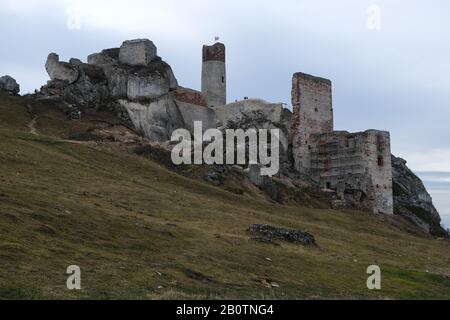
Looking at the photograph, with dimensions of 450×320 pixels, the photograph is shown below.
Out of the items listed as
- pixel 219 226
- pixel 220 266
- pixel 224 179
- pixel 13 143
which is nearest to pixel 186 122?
pixel 224 179

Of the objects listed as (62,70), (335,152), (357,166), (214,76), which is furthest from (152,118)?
(357,166)

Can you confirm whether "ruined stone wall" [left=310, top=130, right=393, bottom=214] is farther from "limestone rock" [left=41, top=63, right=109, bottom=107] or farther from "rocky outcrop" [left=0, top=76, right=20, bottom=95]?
"rocky outcrop" [left=0, top=76, right=20, bottom=95]

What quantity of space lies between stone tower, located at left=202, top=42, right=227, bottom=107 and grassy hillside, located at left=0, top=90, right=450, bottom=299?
31.3 m

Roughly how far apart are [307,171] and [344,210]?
449 inches

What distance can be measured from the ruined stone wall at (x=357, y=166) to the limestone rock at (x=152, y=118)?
19059 millimetres

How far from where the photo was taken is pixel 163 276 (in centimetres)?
2586

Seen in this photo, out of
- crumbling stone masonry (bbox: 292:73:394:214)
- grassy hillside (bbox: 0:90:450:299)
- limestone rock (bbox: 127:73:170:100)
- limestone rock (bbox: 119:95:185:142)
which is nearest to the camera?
grassy hillside (bbox: 0:90:450:299)

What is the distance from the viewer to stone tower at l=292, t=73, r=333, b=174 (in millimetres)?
81000

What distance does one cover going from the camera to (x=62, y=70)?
82.9 meters

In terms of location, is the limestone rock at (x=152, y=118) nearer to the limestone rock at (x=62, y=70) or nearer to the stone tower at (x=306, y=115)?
the limestone rock at (x=62, y=70)

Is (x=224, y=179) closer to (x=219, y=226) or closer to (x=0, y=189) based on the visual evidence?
(x=219, y=226)

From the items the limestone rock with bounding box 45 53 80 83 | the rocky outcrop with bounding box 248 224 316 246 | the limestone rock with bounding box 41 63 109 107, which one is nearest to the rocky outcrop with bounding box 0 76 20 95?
the limestone rock with bounding box 41 63 109 107

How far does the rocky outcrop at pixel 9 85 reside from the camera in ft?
266
